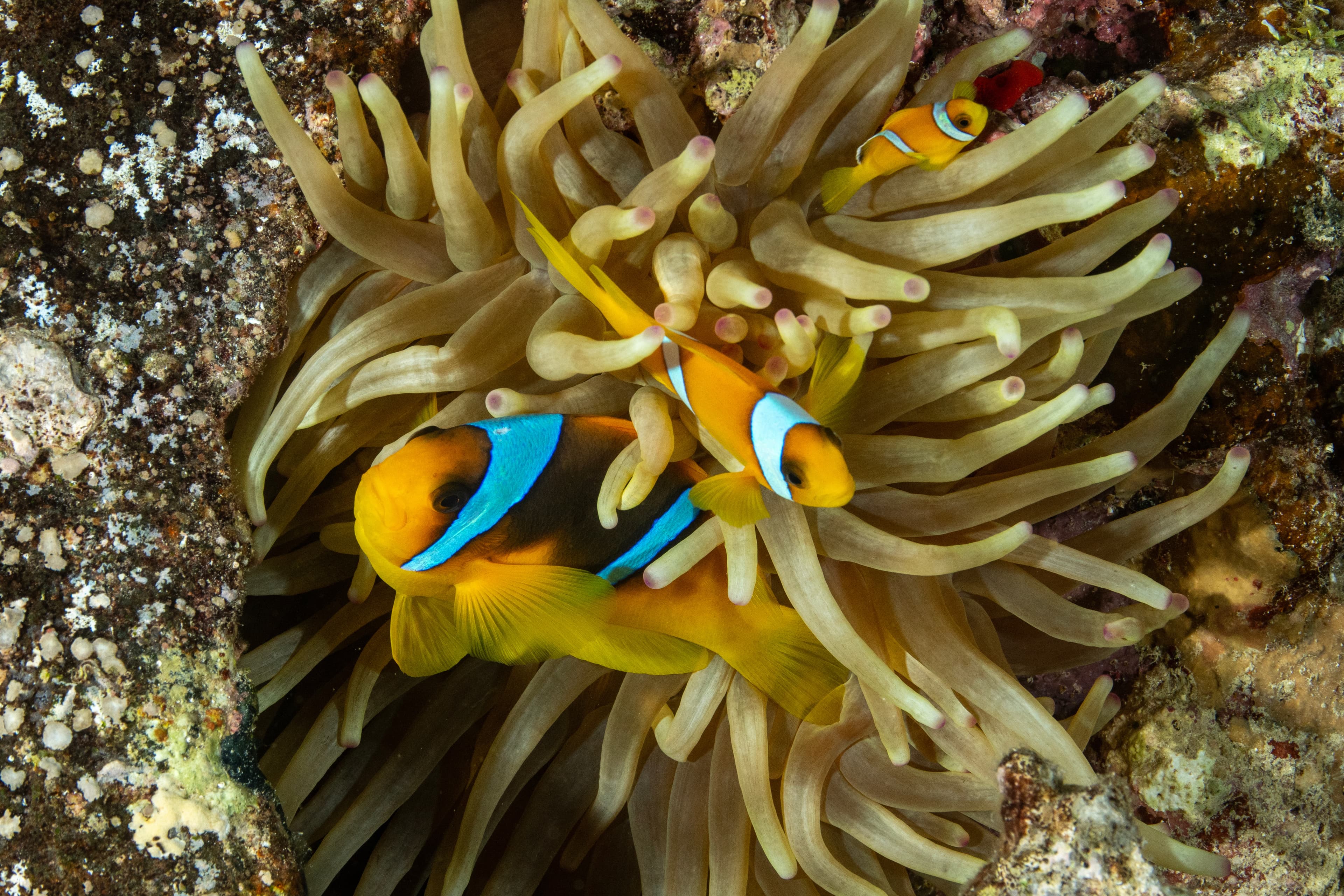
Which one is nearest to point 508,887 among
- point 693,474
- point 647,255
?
point 693,474

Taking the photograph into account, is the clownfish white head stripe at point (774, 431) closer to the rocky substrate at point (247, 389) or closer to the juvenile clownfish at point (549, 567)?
the juvenile clownfish at point (549, 567)

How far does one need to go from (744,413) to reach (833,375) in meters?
0.16

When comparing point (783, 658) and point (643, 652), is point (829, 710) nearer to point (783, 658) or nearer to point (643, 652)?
point (783, 658)

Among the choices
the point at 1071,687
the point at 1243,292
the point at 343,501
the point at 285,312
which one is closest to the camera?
the point at 285,312

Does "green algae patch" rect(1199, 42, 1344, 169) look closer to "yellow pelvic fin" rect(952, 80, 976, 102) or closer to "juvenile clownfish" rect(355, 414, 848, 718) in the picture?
"yellow pelvic fin" rect(952, 80, 976, 102)

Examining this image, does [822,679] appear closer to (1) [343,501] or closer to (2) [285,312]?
(1) [343,501]

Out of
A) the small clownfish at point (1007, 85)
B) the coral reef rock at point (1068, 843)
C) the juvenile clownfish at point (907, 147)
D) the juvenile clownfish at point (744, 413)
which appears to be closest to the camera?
the coral reef rock at point (1068, 843)

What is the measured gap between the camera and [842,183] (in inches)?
51.1

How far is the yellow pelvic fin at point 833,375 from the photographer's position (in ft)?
3.77

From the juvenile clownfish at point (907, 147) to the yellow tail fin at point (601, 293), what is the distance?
1.28 feet

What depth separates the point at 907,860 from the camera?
1387 mm

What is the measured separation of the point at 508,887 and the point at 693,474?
2.94 feet

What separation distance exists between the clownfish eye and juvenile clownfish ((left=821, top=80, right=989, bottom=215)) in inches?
27.7

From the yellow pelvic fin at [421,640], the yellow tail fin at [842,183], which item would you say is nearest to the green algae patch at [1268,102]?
the yellow tail fin at [842,183]
